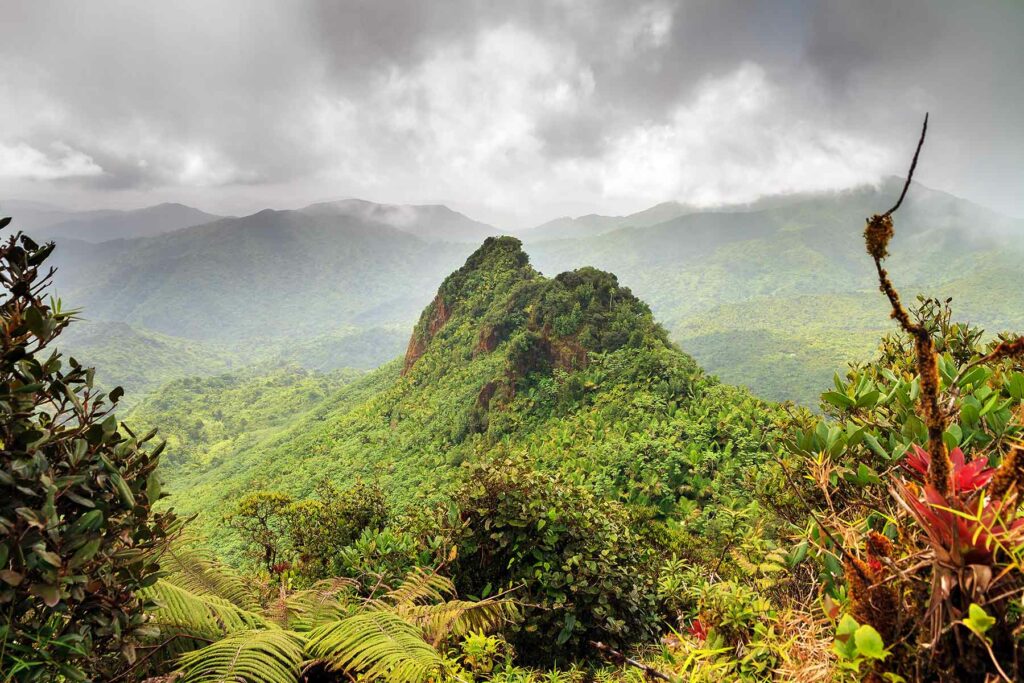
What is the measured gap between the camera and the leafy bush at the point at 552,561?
3.39 meters

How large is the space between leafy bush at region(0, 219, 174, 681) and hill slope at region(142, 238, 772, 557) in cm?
711

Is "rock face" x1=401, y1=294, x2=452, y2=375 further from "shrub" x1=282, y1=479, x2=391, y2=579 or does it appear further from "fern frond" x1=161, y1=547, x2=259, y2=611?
"fern frond" x1=161, y1=547, x2=259, y2=611

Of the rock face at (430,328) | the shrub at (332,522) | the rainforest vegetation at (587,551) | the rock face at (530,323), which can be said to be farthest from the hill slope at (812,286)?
the rainforest vegetation at (587,551)

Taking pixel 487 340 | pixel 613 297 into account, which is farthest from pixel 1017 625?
pixel 487 340

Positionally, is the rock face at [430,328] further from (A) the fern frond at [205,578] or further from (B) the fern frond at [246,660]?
(B) the fern frond at [246,660]

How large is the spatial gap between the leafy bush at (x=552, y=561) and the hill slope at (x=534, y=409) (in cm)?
398

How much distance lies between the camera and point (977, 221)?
6737 inches

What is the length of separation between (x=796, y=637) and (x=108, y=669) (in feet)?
8.81

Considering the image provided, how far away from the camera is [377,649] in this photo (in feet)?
7.30

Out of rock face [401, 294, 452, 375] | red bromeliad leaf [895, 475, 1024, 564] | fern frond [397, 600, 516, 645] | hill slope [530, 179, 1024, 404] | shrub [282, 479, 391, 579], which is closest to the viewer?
red bromeliad leaf [895, 475, 1024, 564]

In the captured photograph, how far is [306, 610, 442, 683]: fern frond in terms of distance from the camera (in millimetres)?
2123

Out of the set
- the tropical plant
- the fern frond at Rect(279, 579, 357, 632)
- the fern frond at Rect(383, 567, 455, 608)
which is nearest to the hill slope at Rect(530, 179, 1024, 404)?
the fern frond at Rect(383, 567, 455, 608)

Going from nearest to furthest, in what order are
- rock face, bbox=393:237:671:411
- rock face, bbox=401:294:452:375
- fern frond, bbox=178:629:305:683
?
fern frond, bbox=178:629:305:683 < rock face, bbox=393:237:671:411 < rock face, bbox=401:294:452:375

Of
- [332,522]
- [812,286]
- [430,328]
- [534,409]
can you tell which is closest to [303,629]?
[332,522]
